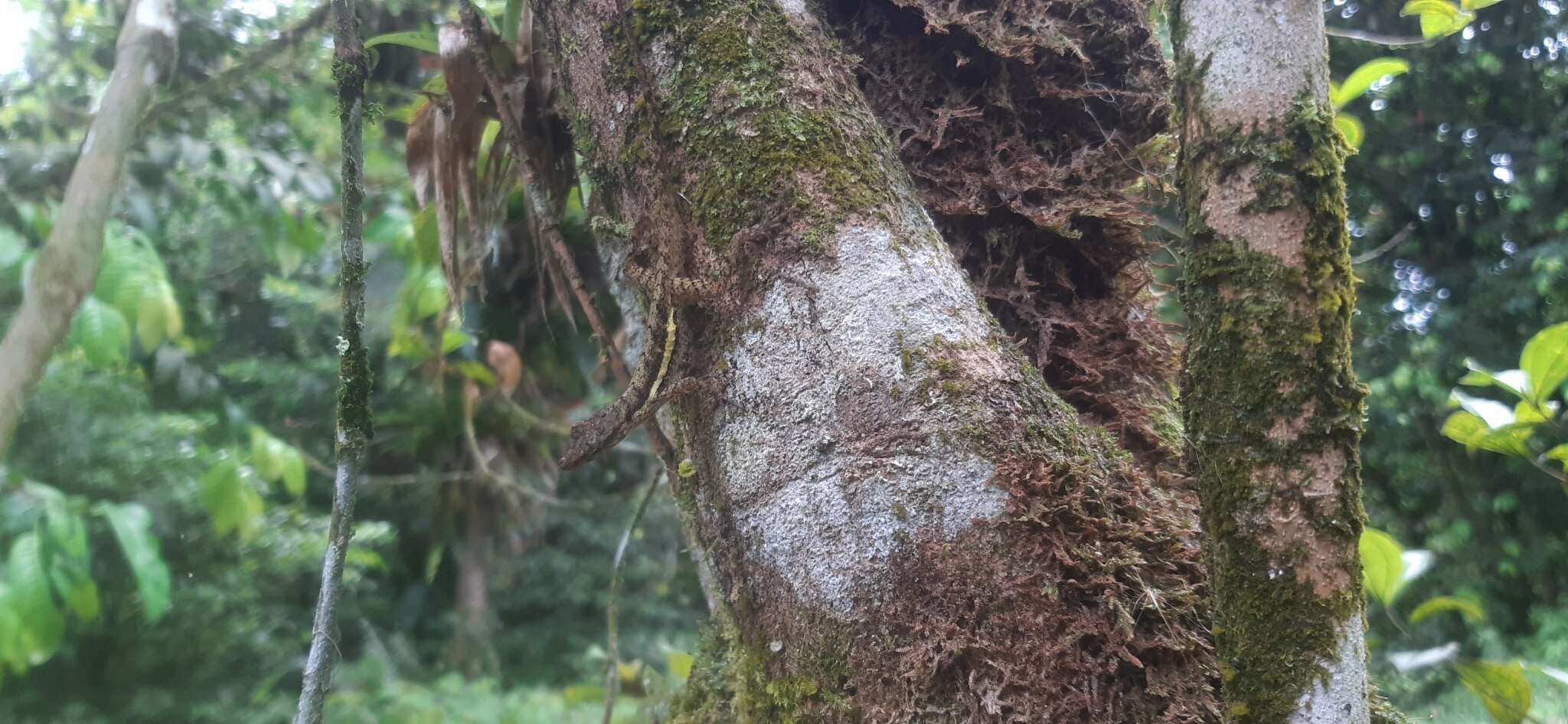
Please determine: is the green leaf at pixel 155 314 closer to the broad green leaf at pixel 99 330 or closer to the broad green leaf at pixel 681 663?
the broad green leaf at pixel 99 330

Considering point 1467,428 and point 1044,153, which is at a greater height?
point 1044,153

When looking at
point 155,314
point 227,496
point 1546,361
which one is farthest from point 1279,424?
point 227,496

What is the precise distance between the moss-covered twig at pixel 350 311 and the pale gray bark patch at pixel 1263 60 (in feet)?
2.86

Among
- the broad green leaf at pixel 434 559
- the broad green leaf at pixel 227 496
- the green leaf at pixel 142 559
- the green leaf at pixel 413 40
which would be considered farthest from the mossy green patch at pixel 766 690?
the broad green leaf at pixel 434 559

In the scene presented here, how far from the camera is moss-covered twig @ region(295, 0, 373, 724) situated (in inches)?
40.2

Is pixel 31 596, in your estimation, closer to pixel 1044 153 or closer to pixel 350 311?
pixel 350 311

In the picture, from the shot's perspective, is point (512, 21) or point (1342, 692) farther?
point (512, 21)

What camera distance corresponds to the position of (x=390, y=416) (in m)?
4.61

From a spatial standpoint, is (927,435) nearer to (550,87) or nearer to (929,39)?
(929,39)

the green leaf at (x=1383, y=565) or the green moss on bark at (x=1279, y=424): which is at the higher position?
the green moss on bark at (x=1279, y=424)

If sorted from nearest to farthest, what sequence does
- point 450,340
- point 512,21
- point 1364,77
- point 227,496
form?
point 1364,77 → point 512,21 → point 227,496 → point 450,340

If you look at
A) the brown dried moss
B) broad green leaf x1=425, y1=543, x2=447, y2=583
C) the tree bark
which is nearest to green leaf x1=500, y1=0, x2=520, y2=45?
the brown dried moss

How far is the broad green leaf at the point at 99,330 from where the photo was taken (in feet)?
6.70

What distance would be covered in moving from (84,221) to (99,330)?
705 millimetres
